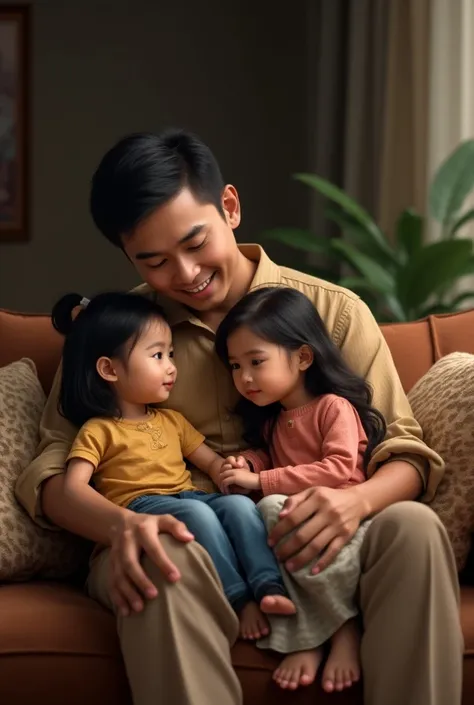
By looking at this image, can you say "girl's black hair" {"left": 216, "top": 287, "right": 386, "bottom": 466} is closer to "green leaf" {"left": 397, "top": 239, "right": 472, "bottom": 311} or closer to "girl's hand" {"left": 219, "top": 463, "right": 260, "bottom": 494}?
"girl's hand" {"left": 219, "top": 463, "right": 260, "bottom": 494}

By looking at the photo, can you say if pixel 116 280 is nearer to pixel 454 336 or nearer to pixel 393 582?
pixel 454 336

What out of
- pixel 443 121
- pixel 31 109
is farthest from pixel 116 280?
pixel 443 121

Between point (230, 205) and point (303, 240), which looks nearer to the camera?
point (230, 205)

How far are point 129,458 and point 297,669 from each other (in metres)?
0.48

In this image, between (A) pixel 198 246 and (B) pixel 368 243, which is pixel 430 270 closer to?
(B) pixel 368 243

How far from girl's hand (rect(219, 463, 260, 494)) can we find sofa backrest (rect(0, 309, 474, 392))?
1.64 ft

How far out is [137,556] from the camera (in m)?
1.63

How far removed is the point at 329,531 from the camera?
5.57 ft

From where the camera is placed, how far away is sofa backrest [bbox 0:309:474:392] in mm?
2250

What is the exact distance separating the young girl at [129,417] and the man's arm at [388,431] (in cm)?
22

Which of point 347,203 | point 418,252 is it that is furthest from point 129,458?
point 347,203

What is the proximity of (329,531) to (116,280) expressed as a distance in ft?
11.4

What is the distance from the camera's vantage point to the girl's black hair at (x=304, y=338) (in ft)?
6.31

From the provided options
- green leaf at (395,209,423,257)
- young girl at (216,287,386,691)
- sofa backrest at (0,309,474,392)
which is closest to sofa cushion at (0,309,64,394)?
sofa backrest at (0,309,474,392)
